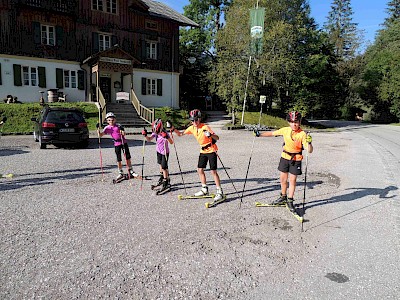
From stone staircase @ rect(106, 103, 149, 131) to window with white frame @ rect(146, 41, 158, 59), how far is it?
6.33m

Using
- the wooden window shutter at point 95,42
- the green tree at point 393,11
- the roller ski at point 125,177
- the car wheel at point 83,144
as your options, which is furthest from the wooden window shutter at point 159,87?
the green tree at point 393,11

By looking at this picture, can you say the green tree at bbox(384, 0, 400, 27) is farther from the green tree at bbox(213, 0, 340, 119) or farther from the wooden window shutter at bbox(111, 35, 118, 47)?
the wooden window shutter at bbox(111, 35, 118, 47)

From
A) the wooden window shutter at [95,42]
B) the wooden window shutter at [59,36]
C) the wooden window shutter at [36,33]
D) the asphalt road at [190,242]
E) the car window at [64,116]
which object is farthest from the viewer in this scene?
the wooden window shutter at [95,42]

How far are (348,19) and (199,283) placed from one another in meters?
72.3

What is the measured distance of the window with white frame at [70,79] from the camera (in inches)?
968

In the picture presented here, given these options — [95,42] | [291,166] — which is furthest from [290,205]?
[95,42]

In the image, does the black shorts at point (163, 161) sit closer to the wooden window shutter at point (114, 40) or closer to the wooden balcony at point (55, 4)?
the wooden balcony at point (55, 4)

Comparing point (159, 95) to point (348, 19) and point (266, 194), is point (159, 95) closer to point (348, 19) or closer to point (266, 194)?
point (266, 194)

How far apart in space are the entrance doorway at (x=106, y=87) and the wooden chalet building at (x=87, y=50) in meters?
0.09

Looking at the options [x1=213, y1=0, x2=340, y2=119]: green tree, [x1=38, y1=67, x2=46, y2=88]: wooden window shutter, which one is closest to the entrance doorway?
[x1=38, y1=67, x2=46, y2=88]: wooden window shutter

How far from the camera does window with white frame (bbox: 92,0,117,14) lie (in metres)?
25.3

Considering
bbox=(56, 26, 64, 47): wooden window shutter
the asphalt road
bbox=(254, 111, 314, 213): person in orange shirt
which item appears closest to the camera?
the asphalt road

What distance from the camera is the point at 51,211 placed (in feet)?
18.3

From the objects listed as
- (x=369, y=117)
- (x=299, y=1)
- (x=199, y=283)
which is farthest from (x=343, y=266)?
(x=369, y=117)
